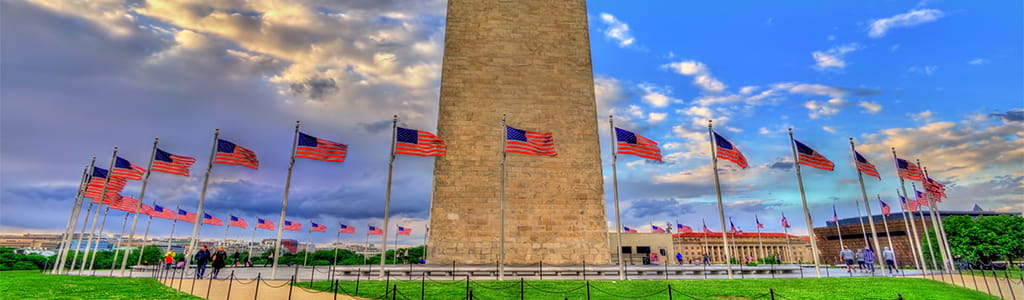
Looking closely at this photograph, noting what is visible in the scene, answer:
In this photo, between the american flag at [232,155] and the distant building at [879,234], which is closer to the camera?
the american flag at [232,155]

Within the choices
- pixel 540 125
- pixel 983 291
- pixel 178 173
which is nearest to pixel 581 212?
pixel 540 125

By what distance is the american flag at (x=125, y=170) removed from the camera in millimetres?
22984

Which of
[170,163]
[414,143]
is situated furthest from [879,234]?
[170,163]

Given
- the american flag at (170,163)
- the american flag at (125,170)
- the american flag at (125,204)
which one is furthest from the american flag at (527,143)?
the american flag at (125,204)

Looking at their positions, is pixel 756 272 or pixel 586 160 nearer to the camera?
pixel 756 272

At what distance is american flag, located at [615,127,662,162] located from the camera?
19250 mm

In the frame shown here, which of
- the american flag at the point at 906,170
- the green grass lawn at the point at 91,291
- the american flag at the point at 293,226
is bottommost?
the green grass lawn at the point at 91,291

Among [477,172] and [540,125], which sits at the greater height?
[540,125]

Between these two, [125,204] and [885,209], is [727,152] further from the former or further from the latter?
[125,204]

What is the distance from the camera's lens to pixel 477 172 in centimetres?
2694

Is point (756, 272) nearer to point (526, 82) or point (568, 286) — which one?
point (568, 286)

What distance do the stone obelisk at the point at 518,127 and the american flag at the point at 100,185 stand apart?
16144 millimetres

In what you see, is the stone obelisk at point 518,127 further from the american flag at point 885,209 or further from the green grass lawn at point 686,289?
the american flag at point 885,209

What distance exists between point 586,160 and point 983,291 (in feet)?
57.4
